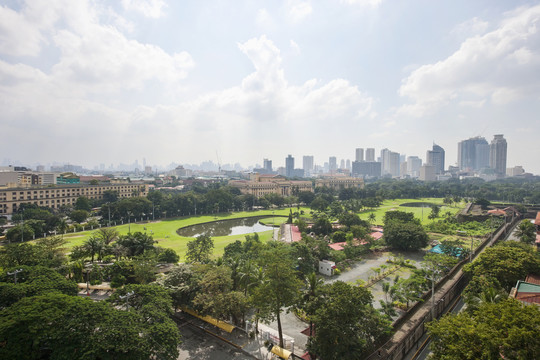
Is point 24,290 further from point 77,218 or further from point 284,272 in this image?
point 77,218

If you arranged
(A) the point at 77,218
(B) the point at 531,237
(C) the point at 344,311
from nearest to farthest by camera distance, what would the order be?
1. (C) the point at 344,311
2. (B) the point at 531,237
3. (A) the point at 77,218

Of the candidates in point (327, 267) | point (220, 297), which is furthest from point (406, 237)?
point (220, 297)

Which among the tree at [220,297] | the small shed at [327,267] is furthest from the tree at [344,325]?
the small shed at [327,267]

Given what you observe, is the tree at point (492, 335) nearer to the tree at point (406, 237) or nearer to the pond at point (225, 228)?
the tree at point (406, 237)

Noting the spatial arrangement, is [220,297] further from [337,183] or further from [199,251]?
[337,183]

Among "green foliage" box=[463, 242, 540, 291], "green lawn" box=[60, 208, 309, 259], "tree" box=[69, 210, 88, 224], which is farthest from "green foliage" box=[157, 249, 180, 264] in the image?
"tree" box=[69, 210, 88, 224]

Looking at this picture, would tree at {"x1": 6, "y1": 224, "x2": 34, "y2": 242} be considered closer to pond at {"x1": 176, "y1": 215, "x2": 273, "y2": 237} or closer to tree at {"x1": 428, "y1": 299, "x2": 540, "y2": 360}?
pond at {"x1": 176, "y1": 215, "x2": 273, "y2": 237}

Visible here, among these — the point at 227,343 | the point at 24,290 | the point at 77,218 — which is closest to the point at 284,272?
the point at 227,343

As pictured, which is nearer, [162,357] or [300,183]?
[162,357]
